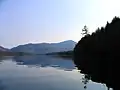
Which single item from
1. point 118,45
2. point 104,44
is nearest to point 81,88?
point 118,45

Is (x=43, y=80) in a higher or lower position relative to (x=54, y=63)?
lower

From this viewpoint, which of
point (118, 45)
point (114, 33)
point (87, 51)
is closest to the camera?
point (118, 45)

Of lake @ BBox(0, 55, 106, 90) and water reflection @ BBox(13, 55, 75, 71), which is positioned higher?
water reflection @ BBox(13, 55, 75, 71)

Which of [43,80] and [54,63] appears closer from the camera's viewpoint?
[43,80]

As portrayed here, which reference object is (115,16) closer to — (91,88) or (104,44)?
(104,44)

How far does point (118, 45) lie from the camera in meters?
53.5

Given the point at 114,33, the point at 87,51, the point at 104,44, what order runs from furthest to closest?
the point at 87,51
the point at 104,44
the point at 114,33

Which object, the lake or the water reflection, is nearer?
the lake

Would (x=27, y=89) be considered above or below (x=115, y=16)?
below

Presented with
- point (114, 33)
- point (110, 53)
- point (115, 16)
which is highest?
point (115, 16)

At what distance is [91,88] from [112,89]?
2196mm

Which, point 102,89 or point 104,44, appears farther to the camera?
point 104,44

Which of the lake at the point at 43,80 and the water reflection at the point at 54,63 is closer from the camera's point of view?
the lake at the point at 43,80

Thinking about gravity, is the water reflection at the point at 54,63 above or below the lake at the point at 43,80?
above
